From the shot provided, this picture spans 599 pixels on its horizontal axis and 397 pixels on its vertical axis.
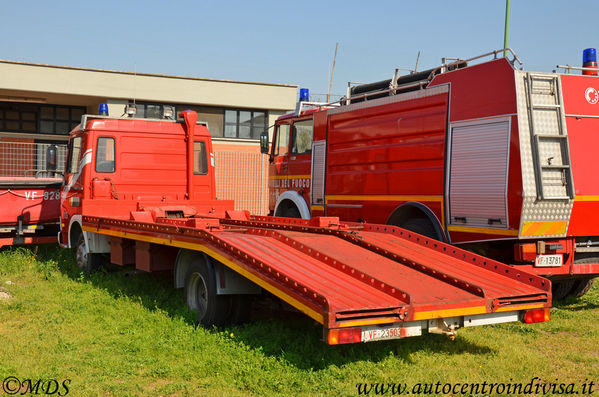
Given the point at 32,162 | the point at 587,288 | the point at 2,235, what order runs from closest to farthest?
1. the point at 587,288
2. the point at 2,235
3. the point at 32,162

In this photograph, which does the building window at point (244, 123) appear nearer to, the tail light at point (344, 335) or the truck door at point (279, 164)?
the truck door at point (279, 164)

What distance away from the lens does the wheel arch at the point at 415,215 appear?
26.6 ft

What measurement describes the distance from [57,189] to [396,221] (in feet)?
22.6

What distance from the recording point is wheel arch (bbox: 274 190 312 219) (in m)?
11.0

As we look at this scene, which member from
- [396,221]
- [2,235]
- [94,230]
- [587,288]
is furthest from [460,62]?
[2,235]

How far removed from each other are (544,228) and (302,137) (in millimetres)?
5182

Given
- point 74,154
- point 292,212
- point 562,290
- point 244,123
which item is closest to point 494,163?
point 562,290

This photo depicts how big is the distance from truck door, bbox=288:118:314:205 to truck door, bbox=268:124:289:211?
199 millimetres

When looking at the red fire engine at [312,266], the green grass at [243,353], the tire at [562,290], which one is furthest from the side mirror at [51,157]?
the tire at [562,290]

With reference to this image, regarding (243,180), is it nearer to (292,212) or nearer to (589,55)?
(292,212)

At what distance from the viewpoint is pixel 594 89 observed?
25.3 ft

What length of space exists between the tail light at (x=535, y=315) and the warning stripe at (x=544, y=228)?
1673 millimetres

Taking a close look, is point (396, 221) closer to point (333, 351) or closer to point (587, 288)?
point (587, 288)

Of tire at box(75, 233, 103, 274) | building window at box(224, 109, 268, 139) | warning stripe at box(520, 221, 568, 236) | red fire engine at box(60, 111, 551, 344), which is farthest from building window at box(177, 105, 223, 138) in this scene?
warning stripe at box(520, 221, 568, 236)
